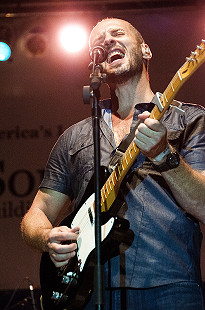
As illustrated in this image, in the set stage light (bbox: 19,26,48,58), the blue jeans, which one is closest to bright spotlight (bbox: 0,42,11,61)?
stage light (bbox: 19,26,48,58)

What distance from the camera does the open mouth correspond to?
281 cm

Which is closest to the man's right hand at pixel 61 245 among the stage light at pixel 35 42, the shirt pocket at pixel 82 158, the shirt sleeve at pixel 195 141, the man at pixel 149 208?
the man at pixel 149 208

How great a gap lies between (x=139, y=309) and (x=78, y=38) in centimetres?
389

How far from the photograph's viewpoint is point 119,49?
2832 millimetres

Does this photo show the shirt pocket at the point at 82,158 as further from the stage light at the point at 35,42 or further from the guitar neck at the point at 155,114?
the stage light at the point at 35,42

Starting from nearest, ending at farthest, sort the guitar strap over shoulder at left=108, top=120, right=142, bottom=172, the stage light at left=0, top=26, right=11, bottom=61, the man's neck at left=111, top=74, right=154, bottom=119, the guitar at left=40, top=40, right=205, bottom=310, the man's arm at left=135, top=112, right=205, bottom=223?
the man's arm at left=135, top=112, right=205, bottom=223, the guitar at left=40, top=40, right=205, bottom=310, the guitar strap over shoulder at left=108, top=120, right=142, bottom=172, the man's neck at left=111, top=74, right=154, bottom=119, the stage light at left=0, top=26, right=11, bottom=61

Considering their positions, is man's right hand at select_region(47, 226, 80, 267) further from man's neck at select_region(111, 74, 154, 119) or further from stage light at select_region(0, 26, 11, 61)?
stage light at select_region(0, 26, 11, 61)

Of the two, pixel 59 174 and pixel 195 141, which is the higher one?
pixel 195 141

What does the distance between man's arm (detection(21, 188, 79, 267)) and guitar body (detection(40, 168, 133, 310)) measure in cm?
6

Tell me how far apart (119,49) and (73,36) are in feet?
8.63

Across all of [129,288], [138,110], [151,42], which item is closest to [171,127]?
[138,110]

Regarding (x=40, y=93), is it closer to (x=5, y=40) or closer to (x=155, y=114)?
(x=5, y=40)

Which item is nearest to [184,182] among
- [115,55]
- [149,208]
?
[149,208]

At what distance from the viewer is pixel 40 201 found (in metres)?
2.76
